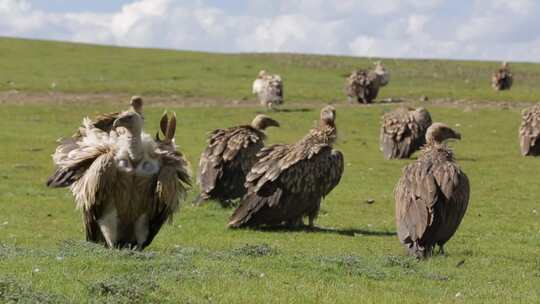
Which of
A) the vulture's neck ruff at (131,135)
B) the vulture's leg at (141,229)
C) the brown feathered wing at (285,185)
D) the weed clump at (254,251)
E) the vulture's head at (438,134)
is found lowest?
the weed clump at (254,251)

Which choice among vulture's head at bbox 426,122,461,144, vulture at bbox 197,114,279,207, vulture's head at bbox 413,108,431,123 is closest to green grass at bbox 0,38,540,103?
vulture's head at bbox 413,108,431,123

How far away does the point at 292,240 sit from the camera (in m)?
15.3

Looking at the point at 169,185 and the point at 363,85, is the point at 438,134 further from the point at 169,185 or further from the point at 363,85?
the point at 363,85

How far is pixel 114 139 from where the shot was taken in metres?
11.5

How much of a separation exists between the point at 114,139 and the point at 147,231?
1210 mm

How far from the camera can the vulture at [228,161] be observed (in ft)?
59.5

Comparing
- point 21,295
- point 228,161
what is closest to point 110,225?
point 21,295

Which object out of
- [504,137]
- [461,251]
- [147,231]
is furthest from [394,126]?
[147,231]

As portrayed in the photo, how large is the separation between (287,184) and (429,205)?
12.3 ft

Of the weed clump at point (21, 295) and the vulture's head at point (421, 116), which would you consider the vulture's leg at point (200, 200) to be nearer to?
the weed clump at point (21, 295)

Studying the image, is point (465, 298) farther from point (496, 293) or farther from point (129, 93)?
point (129, 93)

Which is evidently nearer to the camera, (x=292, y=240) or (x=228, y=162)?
(x=292, y=240)

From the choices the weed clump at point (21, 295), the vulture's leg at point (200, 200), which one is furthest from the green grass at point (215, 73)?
the weed clump at point (21, 295)

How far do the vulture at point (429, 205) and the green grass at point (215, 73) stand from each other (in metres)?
28.8
